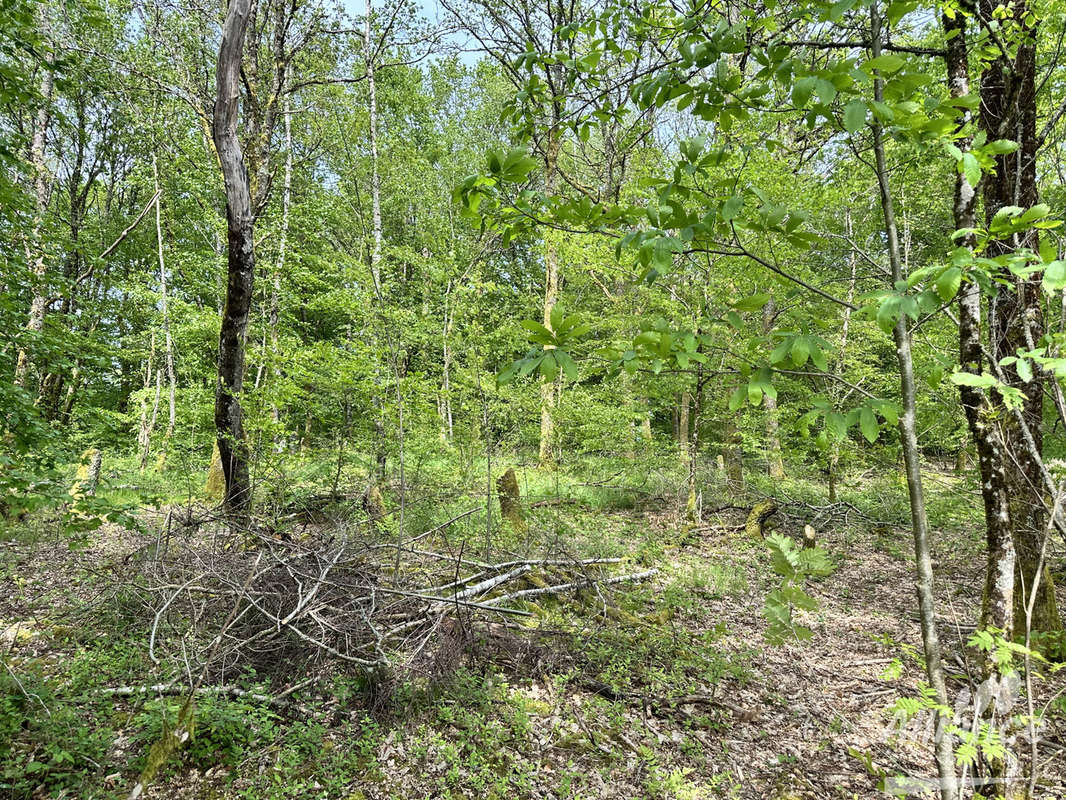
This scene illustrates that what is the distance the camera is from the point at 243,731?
2.77m

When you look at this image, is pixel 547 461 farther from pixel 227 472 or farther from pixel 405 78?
pixel 405 78

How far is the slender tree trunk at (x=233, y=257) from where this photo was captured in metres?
4.47

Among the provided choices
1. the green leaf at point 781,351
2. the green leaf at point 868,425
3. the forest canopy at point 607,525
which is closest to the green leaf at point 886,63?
the forest canopy at point 607,525

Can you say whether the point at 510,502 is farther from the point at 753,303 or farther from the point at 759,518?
the point at 753,303

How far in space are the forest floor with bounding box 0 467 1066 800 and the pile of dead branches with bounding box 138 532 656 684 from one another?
0.23 metres

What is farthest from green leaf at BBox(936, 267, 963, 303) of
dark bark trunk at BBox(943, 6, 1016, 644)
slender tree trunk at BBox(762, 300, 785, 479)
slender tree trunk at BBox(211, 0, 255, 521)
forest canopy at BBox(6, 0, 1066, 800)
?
slender tree trunk at BBox(762, 300, 785, 479)

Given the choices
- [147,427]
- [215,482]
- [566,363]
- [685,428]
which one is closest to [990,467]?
[566,363]

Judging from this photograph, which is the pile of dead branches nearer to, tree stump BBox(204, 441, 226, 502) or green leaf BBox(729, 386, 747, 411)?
green leaf BBox(729, 386, 747, 411)

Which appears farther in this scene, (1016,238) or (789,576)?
(1016,238)

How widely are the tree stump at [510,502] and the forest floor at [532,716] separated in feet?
7.86

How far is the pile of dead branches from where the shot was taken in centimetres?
310

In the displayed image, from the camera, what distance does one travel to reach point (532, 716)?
10.7 feet

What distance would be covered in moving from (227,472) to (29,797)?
3.42 metres

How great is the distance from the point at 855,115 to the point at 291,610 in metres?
3.98
